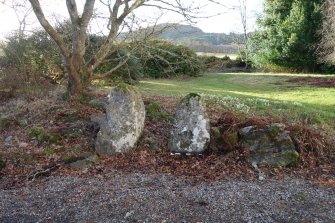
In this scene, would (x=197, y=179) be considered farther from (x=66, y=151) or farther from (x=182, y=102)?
(x=66, y=151)

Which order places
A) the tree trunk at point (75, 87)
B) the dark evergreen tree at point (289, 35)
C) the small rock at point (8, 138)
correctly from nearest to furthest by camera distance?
the small rock at point (8, 138) < the tree trunk at point (75, 87) < the dark evergreen tree at point (289, 35)

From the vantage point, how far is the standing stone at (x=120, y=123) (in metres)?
6.85

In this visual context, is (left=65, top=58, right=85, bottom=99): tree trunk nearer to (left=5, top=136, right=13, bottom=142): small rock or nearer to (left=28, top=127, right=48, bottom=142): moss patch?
(left=28, top=127, right=48, bottom=142): moss patch

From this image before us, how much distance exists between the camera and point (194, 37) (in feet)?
49.2

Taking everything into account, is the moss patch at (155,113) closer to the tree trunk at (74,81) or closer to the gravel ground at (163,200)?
the tree trunk at (74,81)

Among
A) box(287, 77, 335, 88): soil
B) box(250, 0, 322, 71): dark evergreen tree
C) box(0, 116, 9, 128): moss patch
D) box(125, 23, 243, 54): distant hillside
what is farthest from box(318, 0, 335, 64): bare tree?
box(0, 116, 9, 128): moss patch

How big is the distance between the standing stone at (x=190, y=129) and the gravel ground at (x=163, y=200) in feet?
3.63

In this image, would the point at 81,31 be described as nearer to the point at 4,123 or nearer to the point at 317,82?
the point at 4,123

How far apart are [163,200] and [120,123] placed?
2.41 meters

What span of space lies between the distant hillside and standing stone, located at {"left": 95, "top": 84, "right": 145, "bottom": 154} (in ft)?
11.2

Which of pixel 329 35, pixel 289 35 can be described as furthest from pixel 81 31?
pixel 289 35

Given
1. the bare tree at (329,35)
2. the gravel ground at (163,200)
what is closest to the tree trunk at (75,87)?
the gravel ground at (163,200)

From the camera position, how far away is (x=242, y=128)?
6.93m

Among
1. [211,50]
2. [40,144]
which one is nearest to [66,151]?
[40,144]
